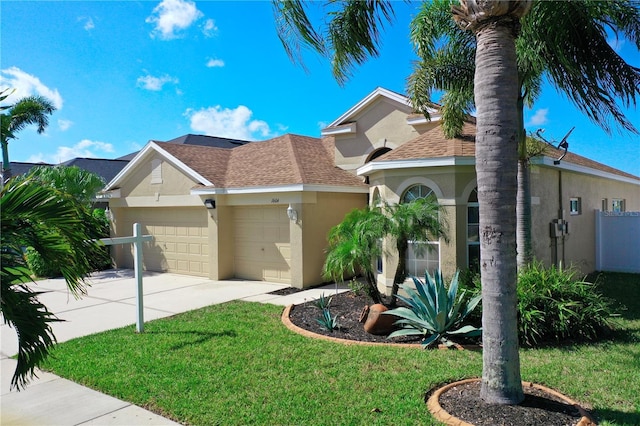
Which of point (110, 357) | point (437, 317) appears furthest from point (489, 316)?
point (110, 357)

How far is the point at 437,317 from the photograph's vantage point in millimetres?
7668

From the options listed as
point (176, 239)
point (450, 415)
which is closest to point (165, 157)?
point (176, 239)

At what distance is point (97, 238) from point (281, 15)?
4.24 metres

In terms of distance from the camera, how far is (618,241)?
16.3 meters

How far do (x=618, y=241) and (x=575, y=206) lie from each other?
3.09 m

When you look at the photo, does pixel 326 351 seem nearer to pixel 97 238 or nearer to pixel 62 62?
pixel 97 238

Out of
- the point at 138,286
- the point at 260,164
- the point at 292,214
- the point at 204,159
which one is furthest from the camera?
the point at 204,159

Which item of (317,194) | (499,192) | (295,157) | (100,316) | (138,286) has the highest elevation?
(295,157)

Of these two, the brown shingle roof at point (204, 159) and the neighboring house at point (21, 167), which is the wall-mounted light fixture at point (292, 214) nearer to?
the brown shingle roof at point (204, 159)

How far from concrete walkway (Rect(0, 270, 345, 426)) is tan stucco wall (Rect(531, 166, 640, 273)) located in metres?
6.05

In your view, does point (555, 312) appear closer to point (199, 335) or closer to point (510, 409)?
point (510, 409)

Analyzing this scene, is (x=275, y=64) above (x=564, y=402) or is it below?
above

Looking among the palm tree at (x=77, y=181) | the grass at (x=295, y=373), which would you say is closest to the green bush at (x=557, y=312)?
the grass at (x=295, y=373)

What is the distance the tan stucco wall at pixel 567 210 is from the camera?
39.0ft
